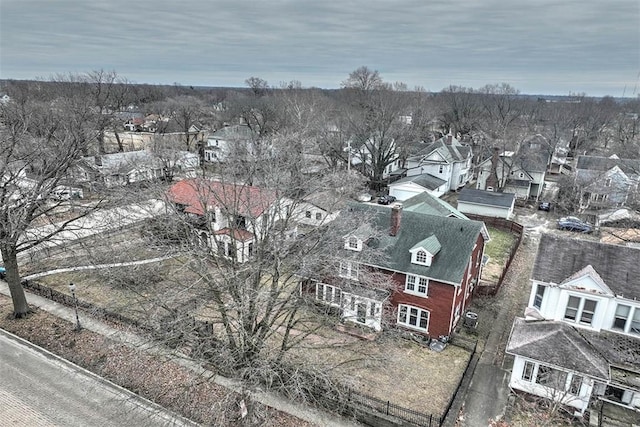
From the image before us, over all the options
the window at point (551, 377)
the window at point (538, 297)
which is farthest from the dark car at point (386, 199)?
the window at point (551, 377)

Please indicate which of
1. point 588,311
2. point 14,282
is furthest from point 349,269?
point 14,282

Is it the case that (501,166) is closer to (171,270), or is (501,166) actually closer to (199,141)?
(171,270)

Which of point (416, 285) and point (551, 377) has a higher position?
point (416, 285)

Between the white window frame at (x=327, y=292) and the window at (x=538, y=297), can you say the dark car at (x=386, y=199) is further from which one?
the window at (x=538, y=297)

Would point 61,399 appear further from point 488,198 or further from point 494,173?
point 494,173

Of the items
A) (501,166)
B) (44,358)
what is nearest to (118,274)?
(44,358)

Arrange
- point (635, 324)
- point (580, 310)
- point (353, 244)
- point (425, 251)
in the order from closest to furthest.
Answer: point (635, 324)
point (580, 310)
point (425, 251)
point (353, 244)

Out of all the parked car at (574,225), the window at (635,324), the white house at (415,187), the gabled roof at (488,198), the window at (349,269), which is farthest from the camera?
the white house at (415,187)
